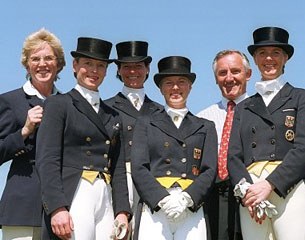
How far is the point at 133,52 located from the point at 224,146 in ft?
4.78

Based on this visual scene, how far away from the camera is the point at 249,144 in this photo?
240 inches

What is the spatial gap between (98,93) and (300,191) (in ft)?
6.85

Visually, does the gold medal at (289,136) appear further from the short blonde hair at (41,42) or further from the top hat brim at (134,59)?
the short blonde hair at (41,42)

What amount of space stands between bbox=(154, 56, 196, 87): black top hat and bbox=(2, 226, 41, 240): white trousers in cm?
190

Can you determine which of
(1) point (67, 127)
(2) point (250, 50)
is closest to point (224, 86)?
(2) point (250, 50)

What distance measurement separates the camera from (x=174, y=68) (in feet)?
21.0

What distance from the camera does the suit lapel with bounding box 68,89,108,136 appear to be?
5887mm

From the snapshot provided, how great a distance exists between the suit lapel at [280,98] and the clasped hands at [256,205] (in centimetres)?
80

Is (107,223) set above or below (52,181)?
below

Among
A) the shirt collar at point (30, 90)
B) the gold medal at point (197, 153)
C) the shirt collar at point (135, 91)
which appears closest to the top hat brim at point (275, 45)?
the gold medal at point (197, 153)

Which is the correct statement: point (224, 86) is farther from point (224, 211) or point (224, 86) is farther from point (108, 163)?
point (108, 163)

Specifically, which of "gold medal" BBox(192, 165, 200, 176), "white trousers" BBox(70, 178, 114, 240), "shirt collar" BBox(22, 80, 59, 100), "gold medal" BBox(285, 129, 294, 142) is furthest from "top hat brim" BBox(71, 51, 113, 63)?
"gold medal" BBox(285, 129, 294, 142)

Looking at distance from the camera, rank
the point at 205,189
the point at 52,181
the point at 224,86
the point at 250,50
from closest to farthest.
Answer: the point at 52,181 → the point at 205,189 → the point at 250,50 → the point at 224,86

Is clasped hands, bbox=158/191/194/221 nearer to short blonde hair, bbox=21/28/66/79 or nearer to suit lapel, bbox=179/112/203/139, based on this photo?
suit lapel, bbox=179/112/203/139
